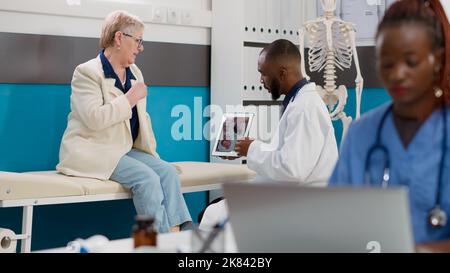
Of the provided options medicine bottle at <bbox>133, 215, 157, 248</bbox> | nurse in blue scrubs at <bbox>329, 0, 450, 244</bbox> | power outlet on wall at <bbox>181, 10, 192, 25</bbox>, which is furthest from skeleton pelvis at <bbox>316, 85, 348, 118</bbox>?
medicine bottle at <bbox>133, 215, 157, 248</bbox>

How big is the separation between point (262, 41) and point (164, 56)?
27.7 inches

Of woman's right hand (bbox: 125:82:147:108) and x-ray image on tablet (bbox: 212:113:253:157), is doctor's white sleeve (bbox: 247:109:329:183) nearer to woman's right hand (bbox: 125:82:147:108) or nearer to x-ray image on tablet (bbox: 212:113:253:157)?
x-ray image on tablet (bbox: 212:113:253:157)

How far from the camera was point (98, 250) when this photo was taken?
1483mm

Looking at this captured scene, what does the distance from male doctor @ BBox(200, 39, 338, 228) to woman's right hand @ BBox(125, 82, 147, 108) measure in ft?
2.79

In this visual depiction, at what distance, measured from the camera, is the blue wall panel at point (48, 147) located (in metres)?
4.03

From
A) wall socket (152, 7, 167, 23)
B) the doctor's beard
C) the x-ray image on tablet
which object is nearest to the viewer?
the doctor's beard

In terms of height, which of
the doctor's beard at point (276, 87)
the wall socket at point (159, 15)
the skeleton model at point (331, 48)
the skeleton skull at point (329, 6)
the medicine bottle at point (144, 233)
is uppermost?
the skeleton skull at point (329, 6)

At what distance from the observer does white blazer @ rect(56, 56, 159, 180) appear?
12.3 ft

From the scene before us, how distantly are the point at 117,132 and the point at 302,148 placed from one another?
130 cm

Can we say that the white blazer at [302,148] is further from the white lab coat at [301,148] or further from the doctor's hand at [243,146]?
the doctor's hand at [243,146]

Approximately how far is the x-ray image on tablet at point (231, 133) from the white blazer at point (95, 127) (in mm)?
522

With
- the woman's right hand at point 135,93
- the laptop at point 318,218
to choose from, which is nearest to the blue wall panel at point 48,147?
the woman's right hand at point 135,93
